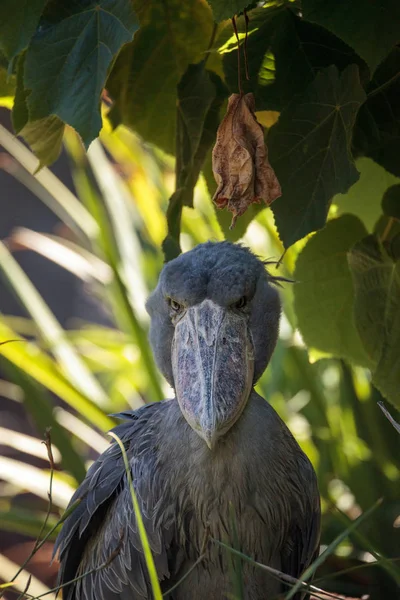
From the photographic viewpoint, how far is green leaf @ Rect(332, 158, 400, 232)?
1.92 m

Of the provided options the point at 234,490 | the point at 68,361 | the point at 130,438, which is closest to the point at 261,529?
the point at 234,490

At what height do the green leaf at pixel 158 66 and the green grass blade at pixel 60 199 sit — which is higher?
the green grass blade at pixel 60 199

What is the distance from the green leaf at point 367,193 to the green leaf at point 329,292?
12 centimetres

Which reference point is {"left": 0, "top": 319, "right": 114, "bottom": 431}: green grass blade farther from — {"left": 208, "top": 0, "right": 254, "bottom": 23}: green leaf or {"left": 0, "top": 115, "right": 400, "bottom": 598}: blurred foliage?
{"left": 208, "top": 0, "right": 254, "bottom": 23}: green leaf

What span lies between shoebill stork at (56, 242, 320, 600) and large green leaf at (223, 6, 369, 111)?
0.31m

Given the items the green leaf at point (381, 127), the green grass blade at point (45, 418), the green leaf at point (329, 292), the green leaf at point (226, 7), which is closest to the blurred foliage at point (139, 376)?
the green grass blade at point (45, 418)

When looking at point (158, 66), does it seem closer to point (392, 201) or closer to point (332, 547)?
point (392, 201)

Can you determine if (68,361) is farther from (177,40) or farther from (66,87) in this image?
(66,87)

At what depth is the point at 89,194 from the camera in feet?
11.2

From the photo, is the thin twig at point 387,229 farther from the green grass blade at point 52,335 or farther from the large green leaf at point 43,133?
the green grass blade at point 52,335

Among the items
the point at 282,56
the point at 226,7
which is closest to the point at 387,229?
the point at 282,56

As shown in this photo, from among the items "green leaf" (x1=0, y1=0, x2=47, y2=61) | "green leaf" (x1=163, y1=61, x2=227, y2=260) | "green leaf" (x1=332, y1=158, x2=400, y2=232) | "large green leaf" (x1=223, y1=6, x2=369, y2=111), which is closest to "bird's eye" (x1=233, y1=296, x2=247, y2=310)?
"green leaf" (x1=163, y1=61, x2=227, y2=260)

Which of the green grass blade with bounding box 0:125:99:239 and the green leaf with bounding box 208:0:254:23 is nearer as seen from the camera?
the green leaf with bounding box 208:0:254:23

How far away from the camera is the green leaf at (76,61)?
1377 mm
